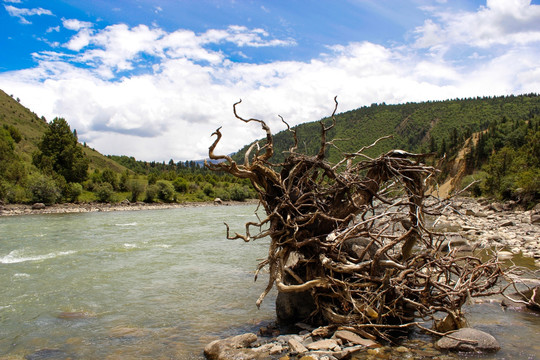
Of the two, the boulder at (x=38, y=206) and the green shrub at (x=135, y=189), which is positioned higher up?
the green shrub at (x=135, y=189)

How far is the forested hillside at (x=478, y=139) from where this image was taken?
43.0 m

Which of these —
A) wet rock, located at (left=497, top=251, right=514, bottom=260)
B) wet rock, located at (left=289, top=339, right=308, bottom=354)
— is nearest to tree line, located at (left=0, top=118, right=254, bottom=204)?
wet rock, located at (left=289, top=339, right=308, bottom=354)

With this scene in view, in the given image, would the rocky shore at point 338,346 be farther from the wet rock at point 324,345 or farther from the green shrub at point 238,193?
the green shrub at point 238,193

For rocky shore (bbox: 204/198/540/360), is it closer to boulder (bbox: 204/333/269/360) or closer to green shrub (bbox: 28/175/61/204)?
boulder (bbox: 204/333/269/360)

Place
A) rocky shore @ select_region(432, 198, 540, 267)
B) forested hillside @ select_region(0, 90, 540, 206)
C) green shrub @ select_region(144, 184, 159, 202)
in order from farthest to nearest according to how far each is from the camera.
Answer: green shrub @ select_region(144, 184, 159, 202), forested hillside @ select_region(0, 90, 540, 206), rocky shore @ select_region(432, 198, 540, 267)

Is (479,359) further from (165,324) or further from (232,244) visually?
(232,244)

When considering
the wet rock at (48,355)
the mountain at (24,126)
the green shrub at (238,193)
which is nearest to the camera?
the wet rock at (48,355)

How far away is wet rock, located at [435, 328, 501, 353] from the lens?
618 cm

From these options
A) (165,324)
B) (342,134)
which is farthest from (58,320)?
(342,134)

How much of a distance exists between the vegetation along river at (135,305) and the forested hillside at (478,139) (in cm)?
1246

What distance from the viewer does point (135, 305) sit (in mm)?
10633

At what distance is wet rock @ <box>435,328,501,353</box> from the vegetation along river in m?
0.19

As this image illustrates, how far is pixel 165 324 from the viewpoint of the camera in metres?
8.91

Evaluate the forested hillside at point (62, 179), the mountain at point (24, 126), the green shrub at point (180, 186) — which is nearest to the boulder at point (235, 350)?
the forested hillside at point (62, 179)
